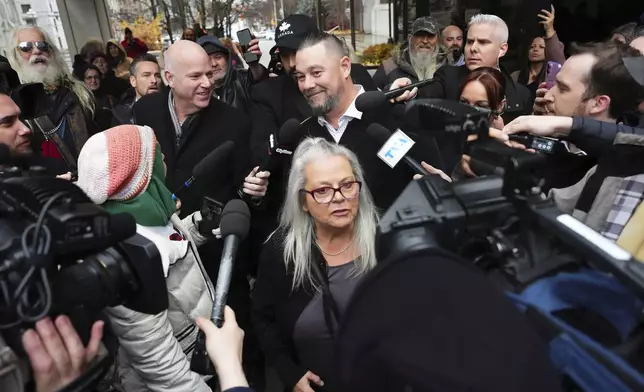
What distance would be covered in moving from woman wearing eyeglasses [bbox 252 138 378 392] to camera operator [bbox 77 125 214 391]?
246 mm

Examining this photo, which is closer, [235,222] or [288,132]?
[235,222]

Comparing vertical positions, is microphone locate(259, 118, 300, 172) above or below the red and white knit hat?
below

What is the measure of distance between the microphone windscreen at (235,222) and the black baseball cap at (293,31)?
167 cm

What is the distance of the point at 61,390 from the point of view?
0.76 meters

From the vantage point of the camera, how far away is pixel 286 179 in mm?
1925

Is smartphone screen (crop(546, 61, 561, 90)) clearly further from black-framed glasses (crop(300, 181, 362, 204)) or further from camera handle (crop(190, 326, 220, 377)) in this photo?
camera handle (crop(190, 326, 220, 377))

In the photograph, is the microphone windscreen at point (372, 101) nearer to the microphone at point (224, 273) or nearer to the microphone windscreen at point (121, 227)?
the microphone at point (224, 273)

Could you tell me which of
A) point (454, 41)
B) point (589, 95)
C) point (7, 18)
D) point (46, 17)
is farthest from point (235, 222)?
point (46, 17)

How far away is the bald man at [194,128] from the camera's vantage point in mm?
2174

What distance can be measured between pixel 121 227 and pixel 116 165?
60cm

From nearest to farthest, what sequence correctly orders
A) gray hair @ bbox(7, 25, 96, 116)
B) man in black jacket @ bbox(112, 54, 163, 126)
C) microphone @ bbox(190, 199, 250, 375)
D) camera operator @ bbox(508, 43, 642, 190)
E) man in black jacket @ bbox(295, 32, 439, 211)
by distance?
microphone @ bbox(190, 199, 250, 375), camera operator @ bbox(508, 43, 642, 190), man in black jacket @ bbox(295, 32, 439, 211), gray hair @ bbox(7, 25, 96, 116), man in black jacket @ bbox(112, 54, 163, 126)

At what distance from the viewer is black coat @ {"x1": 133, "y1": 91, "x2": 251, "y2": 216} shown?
7.16 ft

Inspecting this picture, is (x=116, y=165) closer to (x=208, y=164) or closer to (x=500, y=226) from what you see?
(x=208, y=164)

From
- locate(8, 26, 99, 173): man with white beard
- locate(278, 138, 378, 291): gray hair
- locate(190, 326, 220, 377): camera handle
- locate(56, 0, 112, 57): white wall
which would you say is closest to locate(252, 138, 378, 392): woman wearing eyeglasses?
A: locate(278, 138, 378, 291): gray hair
